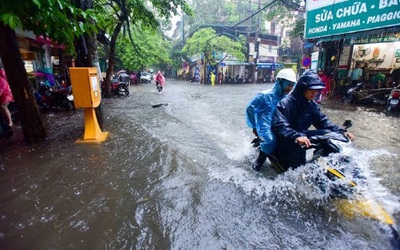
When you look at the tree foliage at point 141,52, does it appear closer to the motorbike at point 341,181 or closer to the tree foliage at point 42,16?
the tree foliage at point 42,16

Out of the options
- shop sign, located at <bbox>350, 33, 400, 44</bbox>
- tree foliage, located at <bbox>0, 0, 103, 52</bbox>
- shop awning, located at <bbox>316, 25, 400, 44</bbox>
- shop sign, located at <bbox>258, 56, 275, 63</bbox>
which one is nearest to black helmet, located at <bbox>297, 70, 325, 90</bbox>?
tree foliage, located at <bbox>0, 0, 103, 52</bbox>

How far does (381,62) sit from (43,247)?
1633 centimetres

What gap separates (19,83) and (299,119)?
5.20 metres

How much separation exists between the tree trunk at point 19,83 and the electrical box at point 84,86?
90 centimetres

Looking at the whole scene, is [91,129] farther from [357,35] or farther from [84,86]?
[357,35]

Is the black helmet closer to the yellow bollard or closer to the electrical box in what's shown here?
the electrical box

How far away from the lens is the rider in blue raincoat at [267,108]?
3.56 meters

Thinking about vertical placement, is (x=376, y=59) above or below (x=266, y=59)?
below

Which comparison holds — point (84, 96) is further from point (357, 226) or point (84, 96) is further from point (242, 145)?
point (357, 226)

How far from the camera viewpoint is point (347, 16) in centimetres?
1054

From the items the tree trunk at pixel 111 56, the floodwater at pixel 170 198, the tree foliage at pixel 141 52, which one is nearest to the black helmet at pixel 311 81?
the floodwater at pixel 170 198

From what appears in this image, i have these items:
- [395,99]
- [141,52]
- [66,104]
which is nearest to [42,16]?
[66,104]

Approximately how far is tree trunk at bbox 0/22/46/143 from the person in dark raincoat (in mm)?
4842

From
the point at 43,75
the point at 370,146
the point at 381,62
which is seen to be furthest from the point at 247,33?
the point at 370,146
